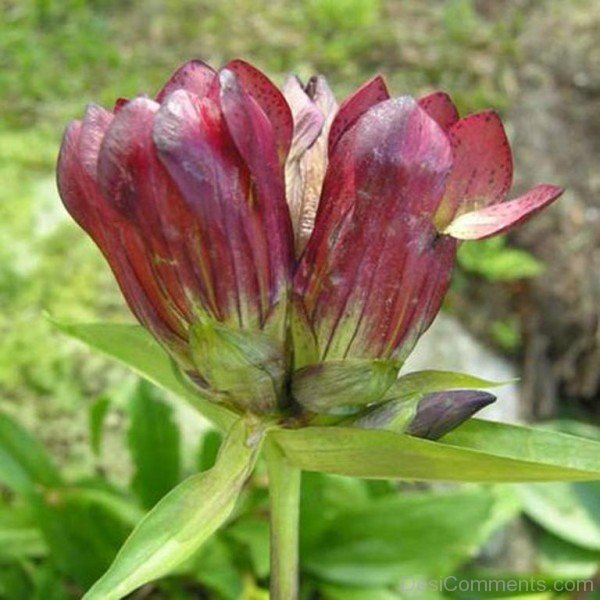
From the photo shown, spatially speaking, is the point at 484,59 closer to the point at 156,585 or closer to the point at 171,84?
the point at 156,585

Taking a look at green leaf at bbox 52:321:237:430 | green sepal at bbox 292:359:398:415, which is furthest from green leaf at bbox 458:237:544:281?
green sepal at bbox 292:359:398:415

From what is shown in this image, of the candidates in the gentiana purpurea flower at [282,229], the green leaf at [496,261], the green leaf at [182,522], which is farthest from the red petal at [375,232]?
the green leaf at [496,261]

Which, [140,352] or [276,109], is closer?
[276,109]

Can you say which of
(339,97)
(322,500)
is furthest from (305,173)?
(339,97)

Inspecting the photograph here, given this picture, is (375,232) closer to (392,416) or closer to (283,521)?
(392,416)

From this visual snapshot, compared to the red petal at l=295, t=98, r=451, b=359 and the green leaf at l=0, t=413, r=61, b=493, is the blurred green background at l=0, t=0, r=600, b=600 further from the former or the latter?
the red petal at l=295, t=98, r=451, b=359

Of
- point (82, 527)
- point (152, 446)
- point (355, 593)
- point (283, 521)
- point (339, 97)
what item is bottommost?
point (355, 593)
